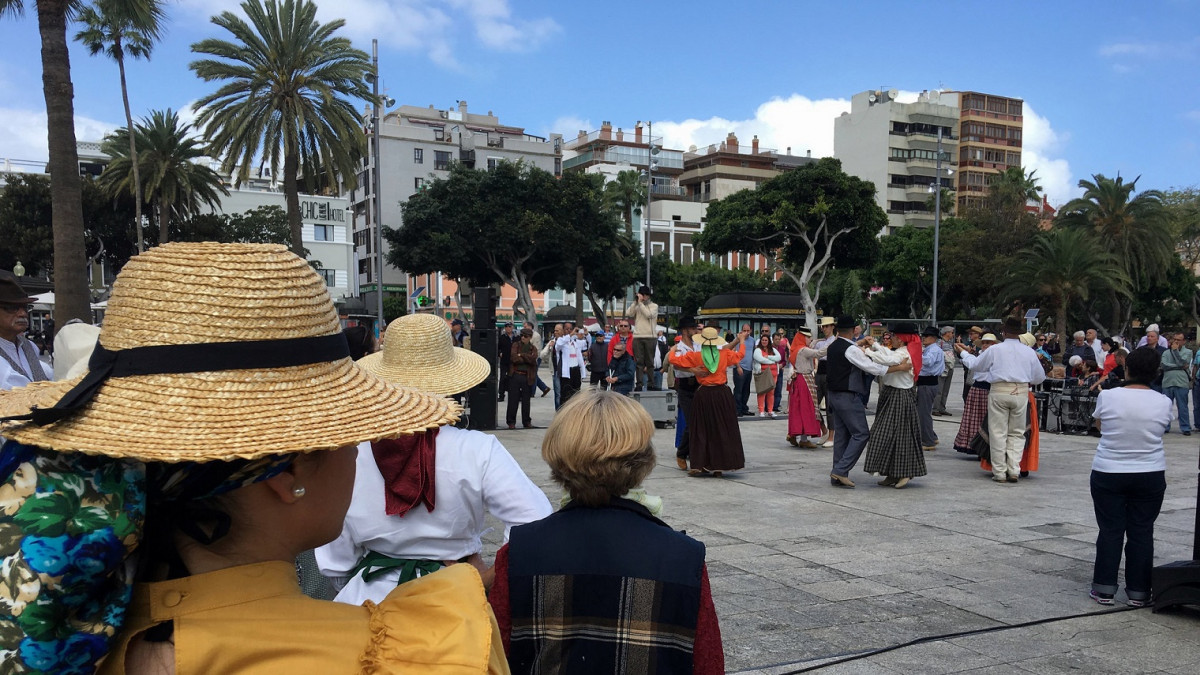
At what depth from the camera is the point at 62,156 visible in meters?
10.9

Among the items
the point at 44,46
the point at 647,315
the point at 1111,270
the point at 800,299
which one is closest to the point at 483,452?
the point at 44,46

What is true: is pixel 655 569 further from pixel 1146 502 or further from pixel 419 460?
pixel 1146 502

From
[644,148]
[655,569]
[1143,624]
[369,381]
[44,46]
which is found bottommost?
[1143,624]

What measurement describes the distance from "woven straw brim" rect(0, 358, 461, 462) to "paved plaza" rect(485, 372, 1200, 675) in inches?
142

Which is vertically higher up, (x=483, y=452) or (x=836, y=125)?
(x=836, y=125)

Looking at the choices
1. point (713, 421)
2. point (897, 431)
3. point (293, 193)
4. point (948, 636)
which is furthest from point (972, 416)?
point (293, 193)

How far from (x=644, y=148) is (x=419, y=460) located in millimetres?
99379

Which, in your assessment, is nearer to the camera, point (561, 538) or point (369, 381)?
point (369, 381)

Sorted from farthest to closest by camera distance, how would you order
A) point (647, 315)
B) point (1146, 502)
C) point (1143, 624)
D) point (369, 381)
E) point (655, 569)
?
point (647, 315)
point (1146, 502)
point (1143, 624)
point (655, 569)
point (369, 381)

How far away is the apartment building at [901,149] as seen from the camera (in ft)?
256

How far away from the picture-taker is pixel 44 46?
10.7 metres

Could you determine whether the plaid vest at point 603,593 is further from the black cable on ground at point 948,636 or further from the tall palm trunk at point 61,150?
the tall palm trunk at point 61,150

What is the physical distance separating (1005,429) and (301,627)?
10405 mm

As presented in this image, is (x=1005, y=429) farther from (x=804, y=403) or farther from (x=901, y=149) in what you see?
(x=901, y=149)
